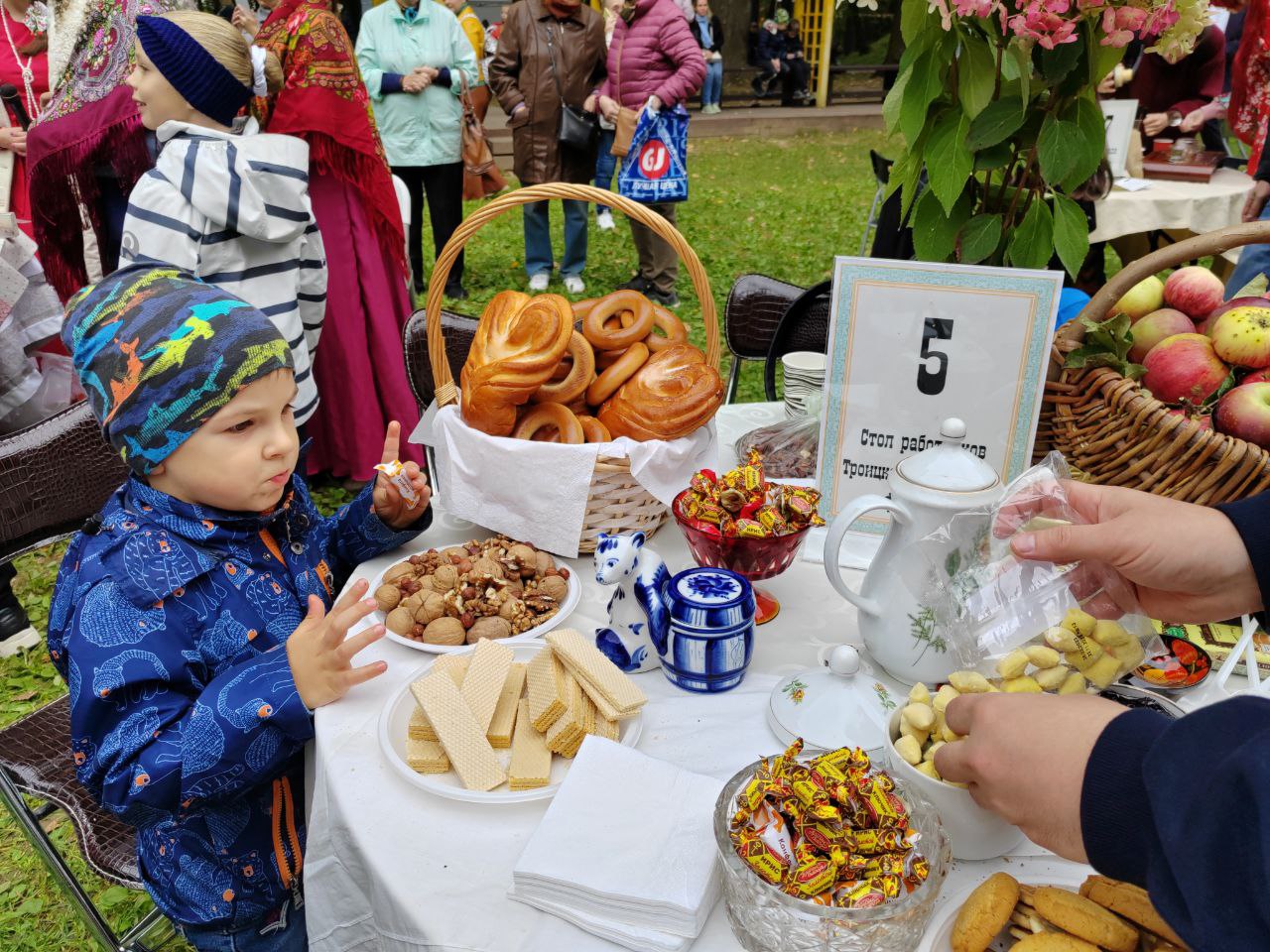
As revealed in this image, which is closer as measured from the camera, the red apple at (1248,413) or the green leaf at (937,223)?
the red apple at (1248,413)

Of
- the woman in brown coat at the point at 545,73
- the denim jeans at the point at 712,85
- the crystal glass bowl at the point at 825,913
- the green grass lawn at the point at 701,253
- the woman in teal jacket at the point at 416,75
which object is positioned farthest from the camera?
the denim jeans at the point at 712,85

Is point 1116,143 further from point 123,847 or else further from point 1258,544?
point 123,847

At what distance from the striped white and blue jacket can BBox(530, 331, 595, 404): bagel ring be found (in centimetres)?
130

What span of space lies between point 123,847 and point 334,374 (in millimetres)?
2298

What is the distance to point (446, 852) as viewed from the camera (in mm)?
938

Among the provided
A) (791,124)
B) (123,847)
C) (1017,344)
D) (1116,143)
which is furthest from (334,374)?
(791,124)

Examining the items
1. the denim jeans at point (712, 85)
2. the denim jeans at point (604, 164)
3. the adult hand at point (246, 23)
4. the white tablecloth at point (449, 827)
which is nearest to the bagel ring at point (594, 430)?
the white tablecloth at point (449, 827)

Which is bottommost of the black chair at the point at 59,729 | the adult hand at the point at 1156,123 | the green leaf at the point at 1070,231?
the black chair at the point at 59,729

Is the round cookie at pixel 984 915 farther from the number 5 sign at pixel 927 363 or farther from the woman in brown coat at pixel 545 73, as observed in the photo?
the woman in brown coat at pixel 545 73

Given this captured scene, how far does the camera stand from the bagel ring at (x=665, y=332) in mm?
1706

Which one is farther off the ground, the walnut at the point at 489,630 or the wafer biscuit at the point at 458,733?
the wafer biscuit at the point at 458,733

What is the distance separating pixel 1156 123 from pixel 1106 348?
448 cm

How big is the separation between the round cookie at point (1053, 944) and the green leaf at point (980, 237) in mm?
1039

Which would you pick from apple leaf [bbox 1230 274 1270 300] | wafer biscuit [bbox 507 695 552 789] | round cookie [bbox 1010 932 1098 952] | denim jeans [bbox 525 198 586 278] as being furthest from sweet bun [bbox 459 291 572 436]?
denim jeans [bbox 525 198 586 278]
